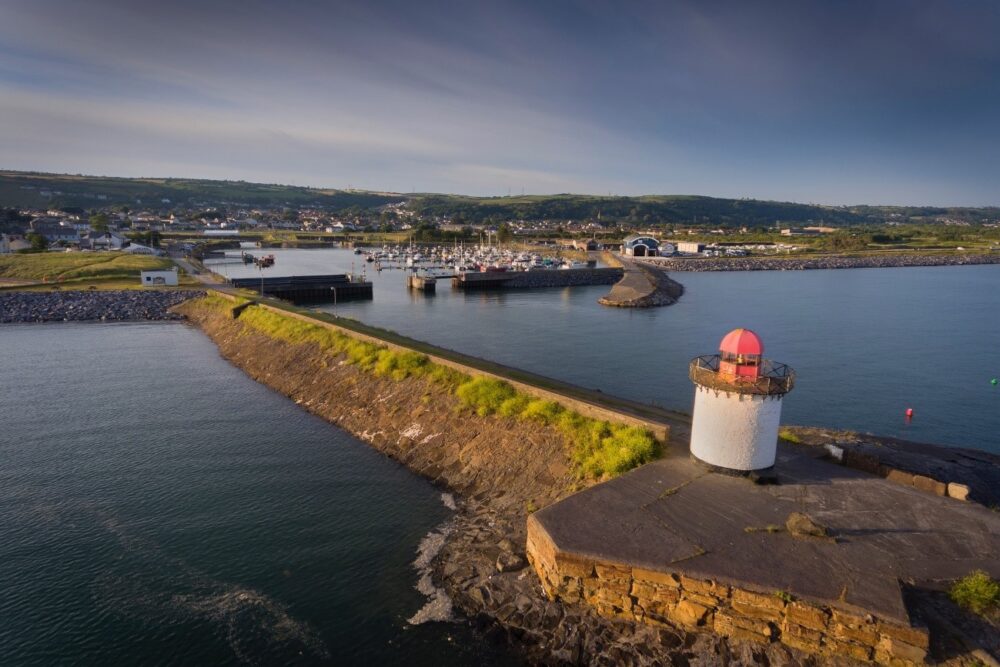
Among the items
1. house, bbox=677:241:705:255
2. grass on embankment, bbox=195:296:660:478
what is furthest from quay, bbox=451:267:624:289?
grass on embankment, bbox=195:296:660:478

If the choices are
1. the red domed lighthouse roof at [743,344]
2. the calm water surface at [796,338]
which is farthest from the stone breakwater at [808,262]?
the red domed lighthouse roof at [743,344]

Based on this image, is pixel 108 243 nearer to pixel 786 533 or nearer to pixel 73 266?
pixel 73 266

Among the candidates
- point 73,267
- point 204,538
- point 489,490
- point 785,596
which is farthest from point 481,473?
point 73,267

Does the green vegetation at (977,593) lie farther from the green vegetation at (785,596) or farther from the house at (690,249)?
the house at (690,249)

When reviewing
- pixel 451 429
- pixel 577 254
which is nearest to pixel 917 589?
pixel 451 429

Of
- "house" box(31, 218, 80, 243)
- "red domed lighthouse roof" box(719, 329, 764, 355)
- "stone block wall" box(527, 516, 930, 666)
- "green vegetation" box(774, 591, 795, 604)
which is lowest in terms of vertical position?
"stone block wall" box(527, 516, 930, 666)

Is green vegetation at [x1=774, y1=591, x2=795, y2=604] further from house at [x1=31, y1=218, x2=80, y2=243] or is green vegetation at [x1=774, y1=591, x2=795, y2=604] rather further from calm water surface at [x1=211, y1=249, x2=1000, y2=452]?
house at [x1=31, y1=218, x2=80, y2=243]

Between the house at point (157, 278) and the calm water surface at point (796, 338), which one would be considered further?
the house at point (157, 278)

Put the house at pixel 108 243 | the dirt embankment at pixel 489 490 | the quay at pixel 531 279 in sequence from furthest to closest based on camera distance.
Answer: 1. the house at pixel 108 243
2. the quay at pixel 531 279
3. the dirt embankment at pixel 489 490
